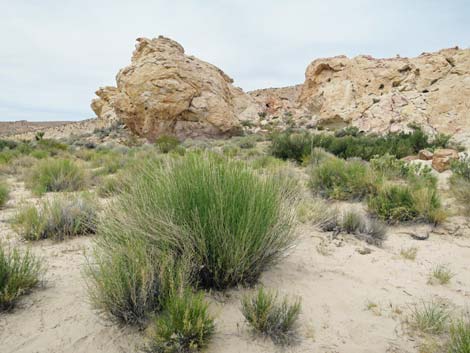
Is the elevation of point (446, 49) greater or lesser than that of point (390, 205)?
greater

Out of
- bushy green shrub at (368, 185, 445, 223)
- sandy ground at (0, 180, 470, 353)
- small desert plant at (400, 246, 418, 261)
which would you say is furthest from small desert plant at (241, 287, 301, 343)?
bushy green shrub at (368, 185, 445, 223)

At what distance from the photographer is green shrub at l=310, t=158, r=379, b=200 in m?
5.07

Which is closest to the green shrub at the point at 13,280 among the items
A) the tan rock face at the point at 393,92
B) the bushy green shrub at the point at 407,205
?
the bushy green shrub at the point at 407,205

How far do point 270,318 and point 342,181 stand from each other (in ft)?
12.3

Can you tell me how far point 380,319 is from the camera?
2.24m

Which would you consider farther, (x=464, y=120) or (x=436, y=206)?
(x=464, y=120)

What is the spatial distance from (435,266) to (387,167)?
3441 millimetres

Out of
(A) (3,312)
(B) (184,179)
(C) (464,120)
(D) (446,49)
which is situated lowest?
(A) (3,312)

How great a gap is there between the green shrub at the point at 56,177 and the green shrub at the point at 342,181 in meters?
4.40

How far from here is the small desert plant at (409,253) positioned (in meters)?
3.27

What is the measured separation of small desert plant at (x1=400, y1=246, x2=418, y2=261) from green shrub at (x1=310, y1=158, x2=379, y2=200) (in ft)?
5.35

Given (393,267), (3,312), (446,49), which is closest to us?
(3,312)

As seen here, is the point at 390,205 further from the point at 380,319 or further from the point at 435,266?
the point at 380,319

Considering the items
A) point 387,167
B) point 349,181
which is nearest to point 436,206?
point 349,181
